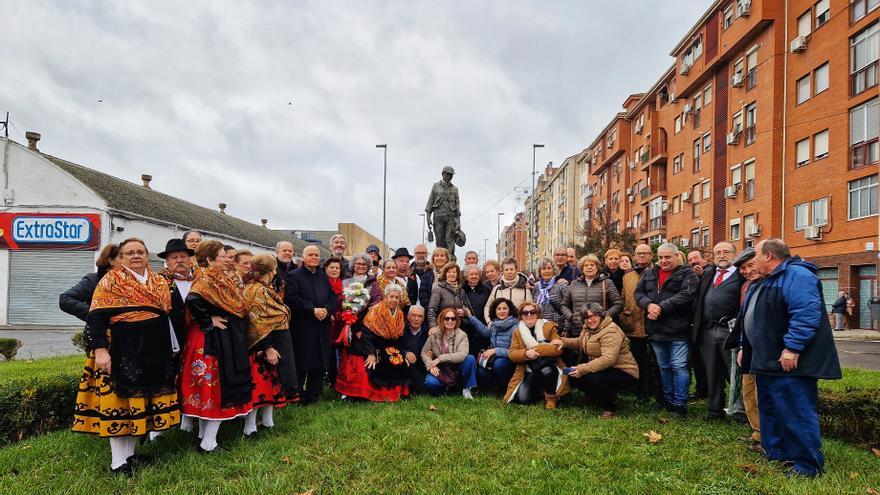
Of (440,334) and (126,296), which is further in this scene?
(440,334)

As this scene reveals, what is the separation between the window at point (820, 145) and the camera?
73.9 feet

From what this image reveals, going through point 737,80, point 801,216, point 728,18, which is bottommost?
point 801,216

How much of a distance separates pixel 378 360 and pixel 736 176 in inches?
1106

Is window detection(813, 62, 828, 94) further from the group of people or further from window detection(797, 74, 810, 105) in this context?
the group of people

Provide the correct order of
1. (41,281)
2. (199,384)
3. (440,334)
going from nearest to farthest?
(199,384), (440,334), (41,281)

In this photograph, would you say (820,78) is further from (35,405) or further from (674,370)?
(35,405)

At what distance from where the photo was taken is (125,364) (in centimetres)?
414

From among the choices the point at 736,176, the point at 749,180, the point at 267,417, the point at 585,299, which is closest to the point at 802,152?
the point at 749,180

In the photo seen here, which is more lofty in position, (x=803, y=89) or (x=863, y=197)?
(x=803, y=89)

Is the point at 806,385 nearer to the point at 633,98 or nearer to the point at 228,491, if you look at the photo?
the point at 228,491

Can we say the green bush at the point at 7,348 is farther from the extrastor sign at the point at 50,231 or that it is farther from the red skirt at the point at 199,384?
the extrastor sign at the point at 50,231

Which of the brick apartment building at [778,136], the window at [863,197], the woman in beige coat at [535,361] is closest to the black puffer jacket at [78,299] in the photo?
the woman in beige coat at [535,361]

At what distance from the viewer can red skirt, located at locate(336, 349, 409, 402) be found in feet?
22.4

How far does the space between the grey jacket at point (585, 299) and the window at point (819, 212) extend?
69.5ft
